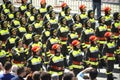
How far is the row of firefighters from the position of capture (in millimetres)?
16750

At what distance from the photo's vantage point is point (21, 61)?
17375 mm

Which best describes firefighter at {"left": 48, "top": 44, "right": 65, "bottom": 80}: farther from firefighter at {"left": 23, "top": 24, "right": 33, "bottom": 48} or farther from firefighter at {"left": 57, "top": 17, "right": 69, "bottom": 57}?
firefighter at {"left": 57, "top": 17, "right": 69, "bottom": 57}

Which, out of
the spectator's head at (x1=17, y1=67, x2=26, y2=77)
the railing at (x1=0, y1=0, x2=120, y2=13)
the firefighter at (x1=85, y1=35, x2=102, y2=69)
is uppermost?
the spectator's head at (x1=17, y1=67, x2=26, y2=77)

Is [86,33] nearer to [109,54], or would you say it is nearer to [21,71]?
[109,54]

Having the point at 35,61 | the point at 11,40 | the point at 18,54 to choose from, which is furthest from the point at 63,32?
the point at 35,61

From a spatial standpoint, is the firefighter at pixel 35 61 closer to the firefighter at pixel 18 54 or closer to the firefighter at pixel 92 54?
the firefighter at pixel 18 54

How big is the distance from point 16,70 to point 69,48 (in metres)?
7.53

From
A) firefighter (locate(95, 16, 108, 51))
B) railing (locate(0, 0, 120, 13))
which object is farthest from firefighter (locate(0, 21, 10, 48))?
railing (locate(0, 0, 120, 13))

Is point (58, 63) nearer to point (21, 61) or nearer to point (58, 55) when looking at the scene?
point (58, 55)

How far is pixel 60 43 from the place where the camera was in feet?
65.6

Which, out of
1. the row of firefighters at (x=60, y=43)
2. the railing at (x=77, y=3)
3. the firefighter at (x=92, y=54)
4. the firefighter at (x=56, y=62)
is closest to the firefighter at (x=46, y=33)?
the row of firefighters at (x=60, y=43)

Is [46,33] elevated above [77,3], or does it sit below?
above

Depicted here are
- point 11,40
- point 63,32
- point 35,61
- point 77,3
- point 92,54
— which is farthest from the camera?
point 77,3

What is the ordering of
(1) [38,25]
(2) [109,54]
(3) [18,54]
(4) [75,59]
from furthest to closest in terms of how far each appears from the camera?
(1) [38,25] < (2) [109,54] < (3) [18,54] < (4) [75,59]
